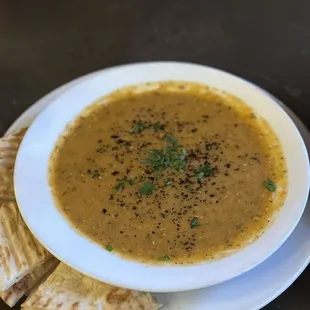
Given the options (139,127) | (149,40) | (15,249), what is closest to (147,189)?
(139,127)

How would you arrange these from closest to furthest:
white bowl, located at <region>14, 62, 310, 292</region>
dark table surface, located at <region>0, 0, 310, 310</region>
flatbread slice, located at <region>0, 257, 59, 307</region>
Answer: white bowl, located at <region>14, 62, 310, 292</region>, flatbread slice, located at <region>0, 257, 59, 307</region>, dark table surface, located at <region>0, 0, 310, 310</region>

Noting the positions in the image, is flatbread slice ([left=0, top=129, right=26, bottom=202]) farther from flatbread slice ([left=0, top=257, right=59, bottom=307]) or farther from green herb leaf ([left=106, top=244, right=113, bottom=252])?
green herb leaf ([left=106, top=244, right=113, bottom=252])

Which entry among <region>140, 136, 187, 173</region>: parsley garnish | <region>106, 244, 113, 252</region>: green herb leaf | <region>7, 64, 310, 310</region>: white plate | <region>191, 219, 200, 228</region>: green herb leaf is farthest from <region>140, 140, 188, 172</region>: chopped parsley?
<region>7, 64, 310, 310</region>: white plate

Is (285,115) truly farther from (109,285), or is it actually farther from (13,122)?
(13,122)

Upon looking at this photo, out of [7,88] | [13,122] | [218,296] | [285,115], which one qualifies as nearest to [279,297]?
[218,296]

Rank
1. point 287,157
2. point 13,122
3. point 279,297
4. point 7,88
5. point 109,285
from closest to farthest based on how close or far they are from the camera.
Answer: point 109,285, point 279,297, point 287,157, point 13,122, point 7,88

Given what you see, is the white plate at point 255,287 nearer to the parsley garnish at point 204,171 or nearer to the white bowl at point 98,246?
the white bowl at point 98,246

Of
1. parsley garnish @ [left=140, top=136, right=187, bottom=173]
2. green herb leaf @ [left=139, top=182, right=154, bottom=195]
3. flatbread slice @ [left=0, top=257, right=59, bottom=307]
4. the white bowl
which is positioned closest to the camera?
the white bowl
